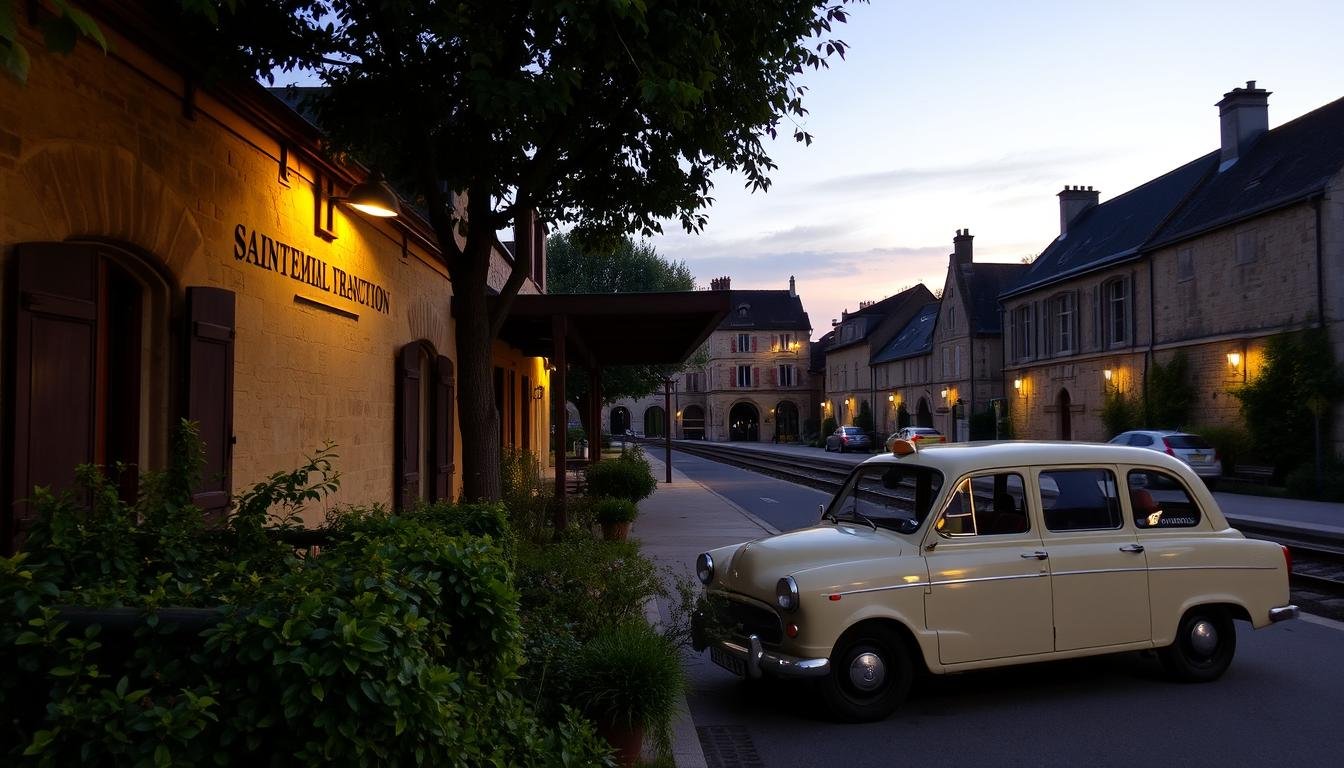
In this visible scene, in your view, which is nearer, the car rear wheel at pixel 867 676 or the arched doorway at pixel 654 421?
the car rear wheel at pixel 867 676

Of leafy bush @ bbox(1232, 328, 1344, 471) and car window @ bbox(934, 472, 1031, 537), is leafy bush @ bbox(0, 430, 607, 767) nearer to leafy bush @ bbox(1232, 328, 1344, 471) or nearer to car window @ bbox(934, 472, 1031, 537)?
car window @ bbox(934, 472, 1031, 537)

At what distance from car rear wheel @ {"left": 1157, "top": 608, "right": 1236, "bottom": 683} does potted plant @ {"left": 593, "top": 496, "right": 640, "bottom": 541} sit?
26.5 feet

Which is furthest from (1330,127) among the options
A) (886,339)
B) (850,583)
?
(886,339)

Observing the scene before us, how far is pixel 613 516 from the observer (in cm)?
1355

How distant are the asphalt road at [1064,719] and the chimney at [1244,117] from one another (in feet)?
98.6

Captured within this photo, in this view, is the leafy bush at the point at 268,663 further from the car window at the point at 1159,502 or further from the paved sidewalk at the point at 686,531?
the car window at the point at 1159,502

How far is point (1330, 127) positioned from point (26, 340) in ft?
105

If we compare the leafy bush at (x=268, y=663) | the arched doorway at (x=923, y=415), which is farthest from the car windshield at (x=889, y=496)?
the arched doorway at (x=923, y=415)

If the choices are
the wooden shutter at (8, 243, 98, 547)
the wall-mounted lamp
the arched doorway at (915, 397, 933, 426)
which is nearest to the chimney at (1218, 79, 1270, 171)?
the arched doorway at (915, 397, 933, 426)

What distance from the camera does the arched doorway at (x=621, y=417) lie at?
102000 millimetres

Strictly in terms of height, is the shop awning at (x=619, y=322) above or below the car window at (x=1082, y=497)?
above

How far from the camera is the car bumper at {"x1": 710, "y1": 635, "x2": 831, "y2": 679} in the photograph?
18.0ft

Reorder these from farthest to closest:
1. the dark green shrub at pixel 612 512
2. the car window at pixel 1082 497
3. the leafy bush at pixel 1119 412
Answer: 1. the leafy bush at pixel 1119 412
2. the dark green shrub at pixel 612 512
3. the car window at pixel 1082 497

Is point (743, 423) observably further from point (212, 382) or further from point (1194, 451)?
point (212, 382)
